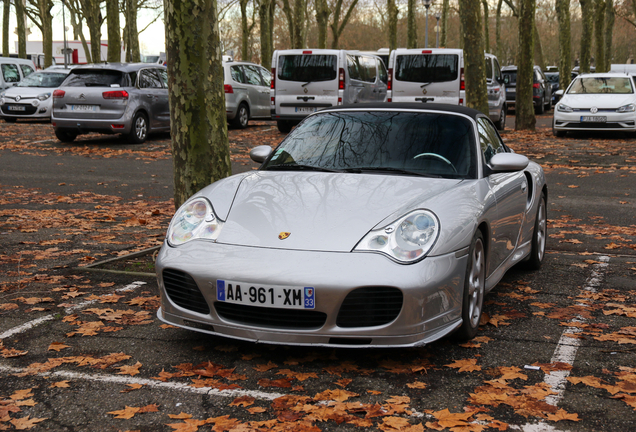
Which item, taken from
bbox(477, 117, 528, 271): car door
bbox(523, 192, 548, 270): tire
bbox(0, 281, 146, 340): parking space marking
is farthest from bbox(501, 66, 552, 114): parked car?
bbox(0, 281, 146, 340): parking space marking

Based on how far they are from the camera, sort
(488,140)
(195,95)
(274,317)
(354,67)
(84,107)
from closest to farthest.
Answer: (274,317)
(488,140)
(195,95)
(84,107)
(354,67)

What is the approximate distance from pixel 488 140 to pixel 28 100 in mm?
20942

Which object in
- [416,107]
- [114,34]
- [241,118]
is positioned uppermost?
[114,34]

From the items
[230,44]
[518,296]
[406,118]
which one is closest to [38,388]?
[406,118]

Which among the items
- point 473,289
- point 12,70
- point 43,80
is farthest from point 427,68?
point 12,70

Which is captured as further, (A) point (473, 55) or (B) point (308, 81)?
(B) point (308, 81)

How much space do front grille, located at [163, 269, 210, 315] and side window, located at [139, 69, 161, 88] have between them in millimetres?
13718

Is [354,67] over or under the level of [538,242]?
over

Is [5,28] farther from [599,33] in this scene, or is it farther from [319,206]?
[319,206]

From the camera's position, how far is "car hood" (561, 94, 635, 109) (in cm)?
1797

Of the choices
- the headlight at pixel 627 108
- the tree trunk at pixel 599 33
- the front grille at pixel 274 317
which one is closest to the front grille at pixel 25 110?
the headlight at pixel 627 108

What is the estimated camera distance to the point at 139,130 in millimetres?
17422

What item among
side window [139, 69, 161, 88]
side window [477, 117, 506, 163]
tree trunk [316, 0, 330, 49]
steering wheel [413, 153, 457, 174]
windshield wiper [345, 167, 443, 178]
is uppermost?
tree trunk [316, 0, 330, 49]

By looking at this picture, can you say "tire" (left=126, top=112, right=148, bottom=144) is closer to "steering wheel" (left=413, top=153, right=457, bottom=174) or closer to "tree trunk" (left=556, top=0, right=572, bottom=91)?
"steering wheel" (left=413, top=153, right=457, bottom=174)
